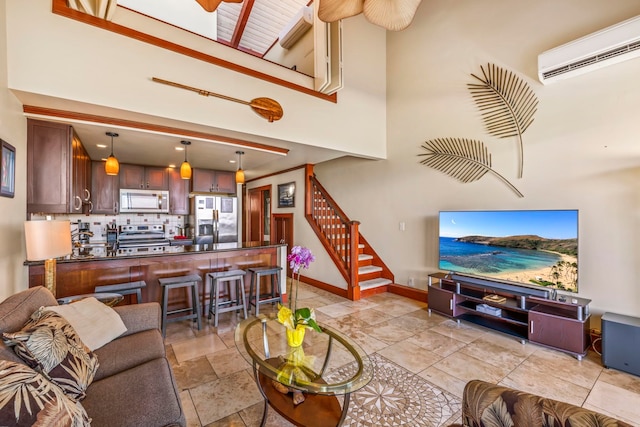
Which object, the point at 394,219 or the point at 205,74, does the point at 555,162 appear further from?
the point at 205,74

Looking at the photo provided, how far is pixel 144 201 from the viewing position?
5.54m

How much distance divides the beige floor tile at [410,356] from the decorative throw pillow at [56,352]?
232 centimetres

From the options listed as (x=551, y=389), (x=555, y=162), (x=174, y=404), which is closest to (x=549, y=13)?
(x=555, y=162)

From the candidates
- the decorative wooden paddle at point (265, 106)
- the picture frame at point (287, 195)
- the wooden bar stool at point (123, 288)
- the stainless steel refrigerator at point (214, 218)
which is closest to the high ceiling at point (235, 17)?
the decorative wooden paddle at point (265, 106)

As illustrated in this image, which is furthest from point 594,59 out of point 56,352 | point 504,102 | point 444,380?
point 56,352

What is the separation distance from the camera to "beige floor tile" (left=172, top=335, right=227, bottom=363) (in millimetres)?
2713

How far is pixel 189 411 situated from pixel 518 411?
6.53ft

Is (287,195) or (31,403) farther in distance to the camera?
(287,195)

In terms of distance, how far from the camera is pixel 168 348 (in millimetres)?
2852

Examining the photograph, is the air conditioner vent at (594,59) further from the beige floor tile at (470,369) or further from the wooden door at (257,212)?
the wooden door at (257,212)

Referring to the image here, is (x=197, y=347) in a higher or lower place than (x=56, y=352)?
lower

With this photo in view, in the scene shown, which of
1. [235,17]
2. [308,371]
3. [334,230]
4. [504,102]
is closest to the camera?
[308,371]

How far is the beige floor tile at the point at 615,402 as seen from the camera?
1.94m

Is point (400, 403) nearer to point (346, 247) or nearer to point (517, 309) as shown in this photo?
point (517, 309)
